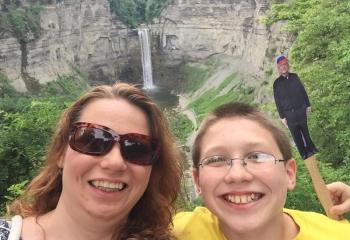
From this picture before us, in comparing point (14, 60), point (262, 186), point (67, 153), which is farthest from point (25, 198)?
point (14, 60)

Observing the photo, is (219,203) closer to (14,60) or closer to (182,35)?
(14,60)

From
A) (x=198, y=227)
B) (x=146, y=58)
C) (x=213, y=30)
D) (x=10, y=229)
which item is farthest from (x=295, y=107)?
(x=146, y=58)

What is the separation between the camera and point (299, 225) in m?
3.21

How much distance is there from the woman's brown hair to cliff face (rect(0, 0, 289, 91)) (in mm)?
47189

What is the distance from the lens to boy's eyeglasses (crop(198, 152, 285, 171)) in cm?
284

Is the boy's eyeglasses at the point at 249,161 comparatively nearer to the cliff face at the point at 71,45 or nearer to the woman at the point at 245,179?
the woman at the point at 245,179

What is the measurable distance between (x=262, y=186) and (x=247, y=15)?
205 feet

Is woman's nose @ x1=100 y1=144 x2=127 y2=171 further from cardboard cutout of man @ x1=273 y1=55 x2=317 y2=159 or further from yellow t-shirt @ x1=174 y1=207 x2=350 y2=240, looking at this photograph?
cardboard cutout of man @ x1=273 y1=55 x2=317 y2=159

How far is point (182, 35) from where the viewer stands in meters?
74.4

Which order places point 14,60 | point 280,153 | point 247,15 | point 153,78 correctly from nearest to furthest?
1. point 280,153
2. point 14,60
3. point 247,15
4. point 153,78

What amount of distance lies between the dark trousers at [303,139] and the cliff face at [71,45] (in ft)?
170

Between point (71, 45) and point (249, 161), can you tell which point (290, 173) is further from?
point (71, 45)

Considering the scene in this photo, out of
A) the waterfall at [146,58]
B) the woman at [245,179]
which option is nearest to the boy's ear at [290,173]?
the woman at [245,179]

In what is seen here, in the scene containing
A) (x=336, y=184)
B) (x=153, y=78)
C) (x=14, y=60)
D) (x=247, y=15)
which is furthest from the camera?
(x=153, y=78)
